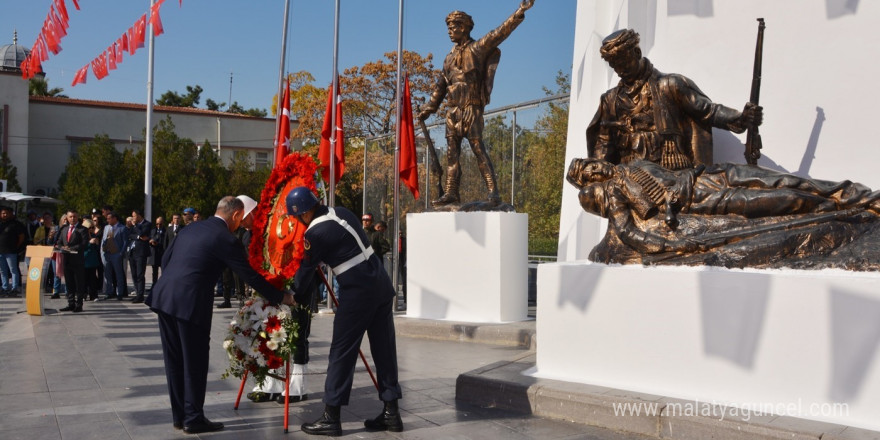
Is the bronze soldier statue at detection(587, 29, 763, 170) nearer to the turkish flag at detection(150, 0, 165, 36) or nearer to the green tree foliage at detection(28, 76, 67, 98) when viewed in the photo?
the turkish flag at detection(150, 0, 165, 36)

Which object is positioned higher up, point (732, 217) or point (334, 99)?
point (334, 99)

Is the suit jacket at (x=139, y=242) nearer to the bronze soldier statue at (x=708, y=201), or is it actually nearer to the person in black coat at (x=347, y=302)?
the person in black coat at (x=347, y=302)

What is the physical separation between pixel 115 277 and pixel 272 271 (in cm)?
987

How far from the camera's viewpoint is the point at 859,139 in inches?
242

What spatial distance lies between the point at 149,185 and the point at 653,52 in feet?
41.8

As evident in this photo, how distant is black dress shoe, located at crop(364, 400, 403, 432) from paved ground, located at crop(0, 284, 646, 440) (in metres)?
0.08

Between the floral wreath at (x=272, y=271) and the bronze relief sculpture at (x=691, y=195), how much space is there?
2.30m

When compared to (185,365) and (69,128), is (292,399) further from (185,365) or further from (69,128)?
(69,128)

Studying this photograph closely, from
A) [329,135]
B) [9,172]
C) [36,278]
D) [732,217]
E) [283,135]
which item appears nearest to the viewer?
[732,217]

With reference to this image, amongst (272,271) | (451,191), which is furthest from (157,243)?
(272,271)

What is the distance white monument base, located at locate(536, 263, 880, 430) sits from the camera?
4324mm

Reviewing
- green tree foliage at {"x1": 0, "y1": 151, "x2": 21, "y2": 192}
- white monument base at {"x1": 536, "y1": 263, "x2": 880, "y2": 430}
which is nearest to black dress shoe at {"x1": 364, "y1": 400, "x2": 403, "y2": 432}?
white monument base at {"x1": 536, "y1": 263, "x2": 880, "y2": 430}

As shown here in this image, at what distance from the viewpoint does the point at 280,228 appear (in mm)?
5484

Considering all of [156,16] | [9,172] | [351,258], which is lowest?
[351,258]
